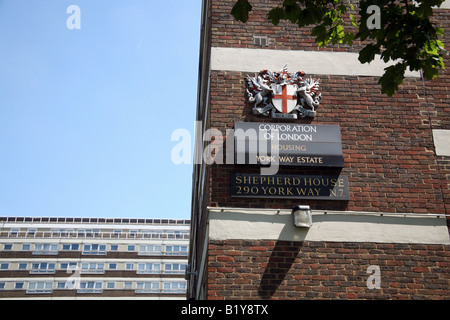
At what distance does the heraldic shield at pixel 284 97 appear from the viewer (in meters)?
9.36

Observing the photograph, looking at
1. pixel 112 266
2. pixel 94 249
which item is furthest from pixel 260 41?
pixel 94 249

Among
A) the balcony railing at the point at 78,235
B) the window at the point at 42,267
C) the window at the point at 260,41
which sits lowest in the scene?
the window at the point at 260,41

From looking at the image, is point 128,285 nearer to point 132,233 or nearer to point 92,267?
point 92,267

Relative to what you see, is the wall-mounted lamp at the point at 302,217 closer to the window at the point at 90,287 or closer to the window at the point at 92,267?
the window at the point at 90,287

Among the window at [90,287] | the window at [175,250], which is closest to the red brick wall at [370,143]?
→ the window at [90,287]

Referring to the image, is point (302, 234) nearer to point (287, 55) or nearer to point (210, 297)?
point (210, 297)

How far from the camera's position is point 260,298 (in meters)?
7.94

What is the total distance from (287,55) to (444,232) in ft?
14.4

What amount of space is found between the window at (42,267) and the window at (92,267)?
4.42 meters

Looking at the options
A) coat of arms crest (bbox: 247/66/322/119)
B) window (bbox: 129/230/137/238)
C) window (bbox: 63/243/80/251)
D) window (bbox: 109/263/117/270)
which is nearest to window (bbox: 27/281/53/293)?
window (bbox: 63/243/80/251)

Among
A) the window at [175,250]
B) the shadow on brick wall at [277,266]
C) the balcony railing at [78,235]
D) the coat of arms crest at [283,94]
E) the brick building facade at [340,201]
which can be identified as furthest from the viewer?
the balcony railing at [78,235]

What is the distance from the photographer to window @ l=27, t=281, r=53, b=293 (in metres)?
71.9

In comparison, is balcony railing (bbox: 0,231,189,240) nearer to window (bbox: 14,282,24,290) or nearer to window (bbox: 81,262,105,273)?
window (bbox: 81,262,105,273)
